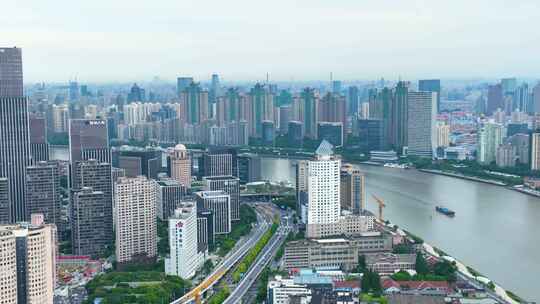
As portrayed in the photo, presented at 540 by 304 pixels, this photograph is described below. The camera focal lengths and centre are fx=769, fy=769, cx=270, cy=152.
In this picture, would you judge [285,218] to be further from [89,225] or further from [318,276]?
[318,276]

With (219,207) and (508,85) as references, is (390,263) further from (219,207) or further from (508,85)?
(508,85)

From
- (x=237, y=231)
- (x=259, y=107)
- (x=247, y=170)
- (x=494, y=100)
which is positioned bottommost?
(x=237, y=231)

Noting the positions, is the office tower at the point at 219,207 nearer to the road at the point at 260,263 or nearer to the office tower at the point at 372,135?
the road at the point at 260,263

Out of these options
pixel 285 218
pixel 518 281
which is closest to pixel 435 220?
pixel 285 218

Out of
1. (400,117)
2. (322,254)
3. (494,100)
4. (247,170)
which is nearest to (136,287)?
(322,254)

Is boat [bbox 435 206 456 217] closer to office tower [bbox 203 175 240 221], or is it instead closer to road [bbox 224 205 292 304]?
road [bbox 224 205 292 304]

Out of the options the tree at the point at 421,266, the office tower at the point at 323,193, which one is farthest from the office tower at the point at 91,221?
the tree at the point at 421,266
